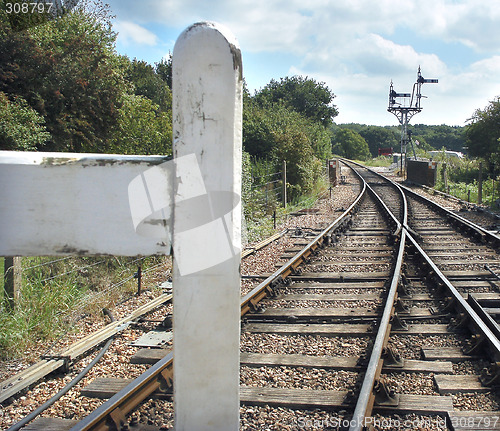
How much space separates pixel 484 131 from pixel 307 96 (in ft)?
63.7

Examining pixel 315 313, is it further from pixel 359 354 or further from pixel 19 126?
pixel 19 126

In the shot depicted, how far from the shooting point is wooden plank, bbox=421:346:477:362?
146 inches

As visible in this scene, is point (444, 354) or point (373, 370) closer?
point (373, 370)

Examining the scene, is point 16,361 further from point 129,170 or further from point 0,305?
point 129,170

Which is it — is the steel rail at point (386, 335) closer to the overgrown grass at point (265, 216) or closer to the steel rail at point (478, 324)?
the steel rail at point (478, 324)

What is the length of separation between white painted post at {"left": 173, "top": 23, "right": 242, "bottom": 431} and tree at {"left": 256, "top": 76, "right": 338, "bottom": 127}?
4787cm

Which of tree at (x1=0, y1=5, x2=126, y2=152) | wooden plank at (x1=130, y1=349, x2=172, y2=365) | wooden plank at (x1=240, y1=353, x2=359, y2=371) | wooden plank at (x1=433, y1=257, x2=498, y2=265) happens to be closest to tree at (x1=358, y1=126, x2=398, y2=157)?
tree at (x1=0, y1=5, x2=126, y2=152)

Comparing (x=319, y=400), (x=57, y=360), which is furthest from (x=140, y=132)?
(x=319, y=400)

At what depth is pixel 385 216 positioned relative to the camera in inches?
513

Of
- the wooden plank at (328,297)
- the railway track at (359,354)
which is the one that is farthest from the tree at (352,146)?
the wooden plank at (328,297)

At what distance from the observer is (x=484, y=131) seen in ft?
115

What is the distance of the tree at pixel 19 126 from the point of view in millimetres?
10478

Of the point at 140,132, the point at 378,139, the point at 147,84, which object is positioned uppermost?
the point at 378,139

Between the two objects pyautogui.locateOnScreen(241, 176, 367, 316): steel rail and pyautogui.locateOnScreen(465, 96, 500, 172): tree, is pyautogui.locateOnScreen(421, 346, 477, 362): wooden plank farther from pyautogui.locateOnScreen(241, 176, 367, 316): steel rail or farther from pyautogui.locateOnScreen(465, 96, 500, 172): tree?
pyautogui.locateOnScreen(465, 96, 500, 172): tree
